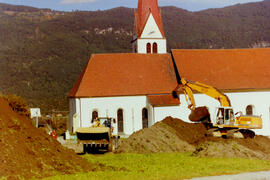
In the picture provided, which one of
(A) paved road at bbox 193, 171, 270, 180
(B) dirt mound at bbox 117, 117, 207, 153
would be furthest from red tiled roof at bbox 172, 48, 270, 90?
(A) paved road at bbox 193, 171, 270, 180

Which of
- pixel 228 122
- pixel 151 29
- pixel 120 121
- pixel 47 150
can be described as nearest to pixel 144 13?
pixel 151 29

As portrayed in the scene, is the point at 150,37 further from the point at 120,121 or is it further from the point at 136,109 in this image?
the point at 120,121

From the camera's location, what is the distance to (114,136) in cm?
2686

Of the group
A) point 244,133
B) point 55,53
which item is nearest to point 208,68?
point 244,133

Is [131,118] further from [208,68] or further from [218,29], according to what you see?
[218,29]

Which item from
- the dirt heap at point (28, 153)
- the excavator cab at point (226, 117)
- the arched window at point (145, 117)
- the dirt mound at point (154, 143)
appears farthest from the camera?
the arched window at point (145, 117)

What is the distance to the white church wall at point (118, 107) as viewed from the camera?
35.3 metres

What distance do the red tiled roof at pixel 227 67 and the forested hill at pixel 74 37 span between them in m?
34.9

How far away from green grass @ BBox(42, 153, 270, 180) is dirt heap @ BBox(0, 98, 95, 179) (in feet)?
2.62

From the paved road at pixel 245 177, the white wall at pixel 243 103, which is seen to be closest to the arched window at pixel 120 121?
the white wall at pixel 243 103

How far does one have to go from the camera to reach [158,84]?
37.2 m

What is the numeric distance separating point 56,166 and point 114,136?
12.1 meters

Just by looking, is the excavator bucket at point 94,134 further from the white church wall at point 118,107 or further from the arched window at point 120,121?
the arched window at point 120,121

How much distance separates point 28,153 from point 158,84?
2355cm
